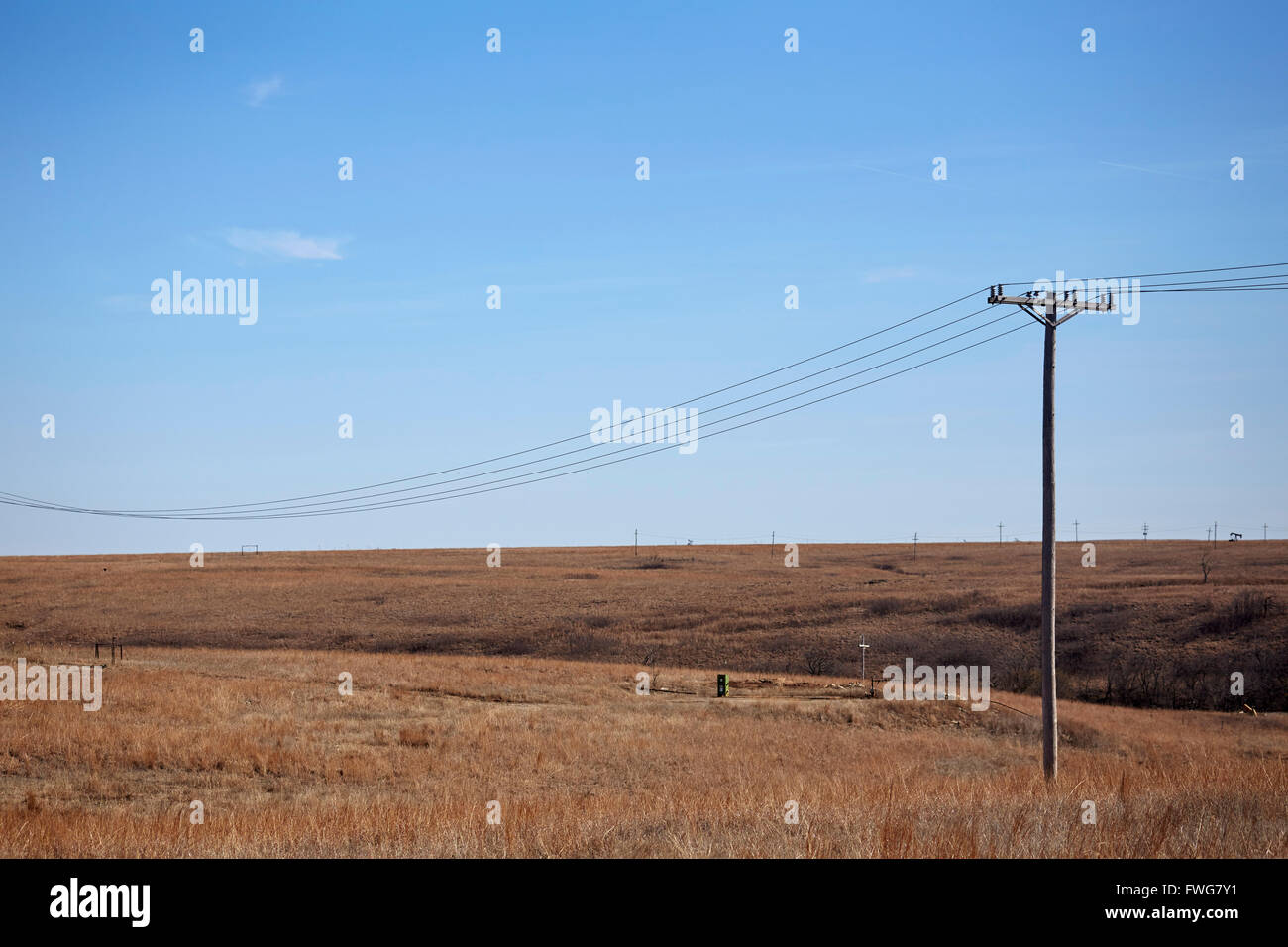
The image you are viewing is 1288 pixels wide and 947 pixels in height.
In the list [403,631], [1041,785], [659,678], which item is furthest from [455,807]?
[403,631]

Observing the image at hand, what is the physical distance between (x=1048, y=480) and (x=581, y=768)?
14.0m

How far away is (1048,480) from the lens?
2473cm

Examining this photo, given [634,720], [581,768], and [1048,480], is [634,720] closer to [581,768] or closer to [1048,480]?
[581,768]

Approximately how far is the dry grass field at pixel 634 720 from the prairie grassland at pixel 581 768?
0.38 ft

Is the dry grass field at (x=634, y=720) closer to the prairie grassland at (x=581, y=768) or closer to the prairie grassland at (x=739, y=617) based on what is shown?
the prairie grassland at (x=581, y=768)

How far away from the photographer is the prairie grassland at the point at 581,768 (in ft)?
36.0

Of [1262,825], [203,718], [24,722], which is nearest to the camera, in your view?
[1262,825]

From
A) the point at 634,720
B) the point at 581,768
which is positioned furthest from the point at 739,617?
the point at 581,768

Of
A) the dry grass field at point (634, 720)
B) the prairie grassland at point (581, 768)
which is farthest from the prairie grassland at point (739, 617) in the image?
the prairie grassland at point (581, 768)

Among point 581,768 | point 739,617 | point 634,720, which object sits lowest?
point 739,617

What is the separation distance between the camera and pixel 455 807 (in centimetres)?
1777

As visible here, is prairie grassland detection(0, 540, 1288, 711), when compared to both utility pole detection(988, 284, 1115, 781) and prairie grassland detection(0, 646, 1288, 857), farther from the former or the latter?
utility pole detection(988, 284, 1115, 781)
